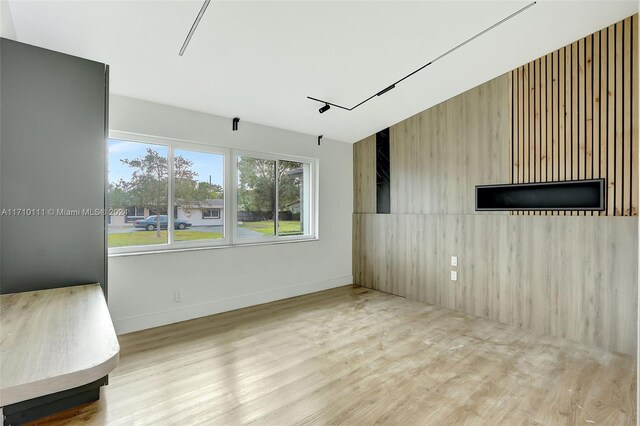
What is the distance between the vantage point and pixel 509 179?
11.6 ft

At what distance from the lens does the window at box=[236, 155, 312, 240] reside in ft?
13.5

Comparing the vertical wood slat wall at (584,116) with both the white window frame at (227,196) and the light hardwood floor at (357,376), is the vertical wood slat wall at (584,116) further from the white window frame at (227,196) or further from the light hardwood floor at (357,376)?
the white window frame at (227,196)

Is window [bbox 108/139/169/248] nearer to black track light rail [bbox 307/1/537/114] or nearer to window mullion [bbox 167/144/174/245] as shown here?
window mullion [bbox 167/144/174/245]

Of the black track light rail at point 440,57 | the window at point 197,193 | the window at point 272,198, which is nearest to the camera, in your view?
the black track light rail at point 440,57

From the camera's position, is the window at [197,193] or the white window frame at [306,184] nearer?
the window at [197,193]

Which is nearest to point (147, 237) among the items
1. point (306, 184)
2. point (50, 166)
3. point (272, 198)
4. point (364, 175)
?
point (50, 166)

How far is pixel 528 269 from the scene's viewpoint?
3391 mm

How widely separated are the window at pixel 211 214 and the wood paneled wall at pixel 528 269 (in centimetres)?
259

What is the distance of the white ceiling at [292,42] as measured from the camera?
2221 millimetres

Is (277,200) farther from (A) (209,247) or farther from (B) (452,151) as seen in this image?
(B) (452,151)

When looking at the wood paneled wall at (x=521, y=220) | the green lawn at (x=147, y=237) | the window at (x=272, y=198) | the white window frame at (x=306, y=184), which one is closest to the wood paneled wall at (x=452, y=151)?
the wood paneled wall at (x=521, y=220)

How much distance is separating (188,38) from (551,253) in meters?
4.08

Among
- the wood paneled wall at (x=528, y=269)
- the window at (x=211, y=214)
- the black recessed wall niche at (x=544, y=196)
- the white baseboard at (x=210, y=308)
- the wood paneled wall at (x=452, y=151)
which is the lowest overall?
the white baseboard at (x=210, y=308)

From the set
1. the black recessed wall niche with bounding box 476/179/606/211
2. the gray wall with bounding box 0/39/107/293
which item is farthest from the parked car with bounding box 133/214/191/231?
the black recessed wall niche with bounding box 476/179/606/211
